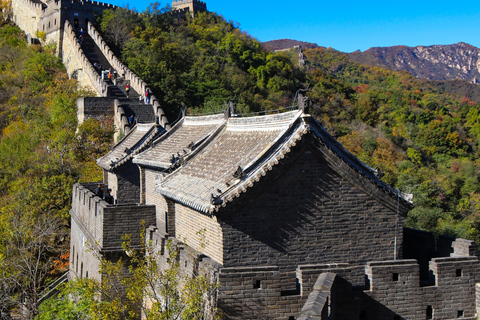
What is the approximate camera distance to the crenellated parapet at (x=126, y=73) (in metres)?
44.7

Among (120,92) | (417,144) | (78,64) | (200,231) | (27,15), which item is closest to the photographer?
(200,231)

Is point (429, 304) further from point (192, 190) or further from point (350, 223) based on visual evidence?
point (192, 190)

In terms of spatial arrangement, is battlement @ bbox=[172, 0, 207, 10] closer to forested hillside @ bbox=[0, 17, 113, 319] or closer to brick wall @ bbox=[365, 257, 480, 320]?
forested hillside @ bbox=[0, 17, 113, 319]

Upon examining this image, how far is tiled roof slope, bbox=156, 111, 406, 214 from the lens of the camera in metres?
14.2

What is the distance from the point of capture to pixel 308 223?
14.7 m

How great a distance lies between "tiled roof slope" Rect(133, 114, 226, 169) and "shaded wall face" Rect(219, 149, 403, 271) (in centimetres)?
549

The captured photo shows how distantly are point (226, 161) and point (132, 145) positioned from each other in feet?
35.0

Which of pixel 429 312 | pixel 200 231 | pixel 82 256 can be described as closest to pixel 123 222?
pixel 200 231

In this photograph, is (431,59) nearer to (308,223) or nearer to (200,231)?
(308,223)

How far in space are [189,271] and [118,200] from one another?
39.1ft

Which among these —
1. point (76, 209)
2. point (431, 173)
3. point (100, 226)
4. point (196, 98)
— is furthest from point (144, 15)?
point (100, 226)

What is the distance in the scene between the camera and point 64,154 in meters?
38.5

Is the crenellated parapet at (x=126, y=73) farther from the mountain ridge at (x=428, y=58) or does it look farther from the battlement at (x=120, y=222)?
the mountain ridge at (x=428, y=58)

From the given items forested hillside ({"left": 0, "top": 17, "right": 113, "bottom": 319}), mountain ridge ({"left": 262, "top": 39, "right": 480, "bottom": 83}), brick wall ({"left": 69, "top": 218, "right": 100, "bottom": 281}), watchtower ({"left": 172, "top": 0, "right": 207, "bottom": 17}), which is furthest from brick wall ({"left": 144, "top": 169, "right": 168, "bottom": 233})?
mountain ridge ({"left": 262, "top": 39, "right": 480, "bottom": 83})
